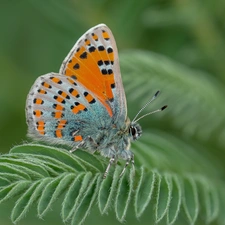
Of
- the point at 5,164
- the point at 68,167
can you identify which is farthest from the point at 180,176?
the point at 5,164

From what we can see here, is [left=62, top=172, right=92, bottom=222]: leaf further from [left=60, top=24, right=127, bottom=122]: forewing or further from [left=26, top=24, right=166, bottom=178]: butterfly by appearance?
[left=60, top=24, right=127, bottom=122]: forewing

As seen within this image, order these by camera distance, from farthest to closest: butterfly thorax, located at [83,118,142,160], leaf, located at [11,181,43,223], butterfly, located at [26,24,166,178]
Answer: butterfly, located at [26,24,166,178]
butterfly thorax, located at [83,118,142,160]
leaf, located at [11,181,43,223]

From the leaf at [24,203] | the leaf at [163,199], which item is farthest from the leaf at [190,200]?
the leaf at [24,203]

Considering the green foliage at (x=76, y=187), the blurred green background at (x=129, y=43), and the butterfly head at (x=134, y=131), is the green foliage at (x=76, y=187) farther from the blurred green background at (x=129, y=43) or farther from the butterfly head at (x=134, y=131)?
the blurred green background at (x=129, y=43)

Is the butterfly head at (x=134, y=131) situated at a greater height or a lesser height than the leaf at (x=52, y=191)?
greater

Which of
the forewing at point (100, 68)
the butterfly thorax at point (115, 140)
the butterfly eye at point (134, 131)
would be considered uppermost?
the forewing at point (100, 68)

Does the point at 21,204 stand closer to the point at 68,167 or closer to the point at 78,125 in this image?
the point at 68,167

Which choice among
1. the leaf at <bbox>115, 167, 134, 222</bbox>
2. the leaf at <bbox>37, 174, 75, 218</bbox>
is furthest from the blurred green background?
the leaf at <bbox>37, 174, 75, 218</bbox>

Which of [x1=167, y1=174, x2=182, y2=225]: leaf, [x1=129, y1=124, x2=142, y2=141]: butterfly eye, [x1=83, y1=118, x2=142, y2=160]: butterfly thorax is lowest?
[x1=167, y1=174, x2=182, y2=225]: leaf

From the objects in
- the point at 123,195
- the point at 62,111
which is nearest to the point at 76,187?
the point at 123,195
